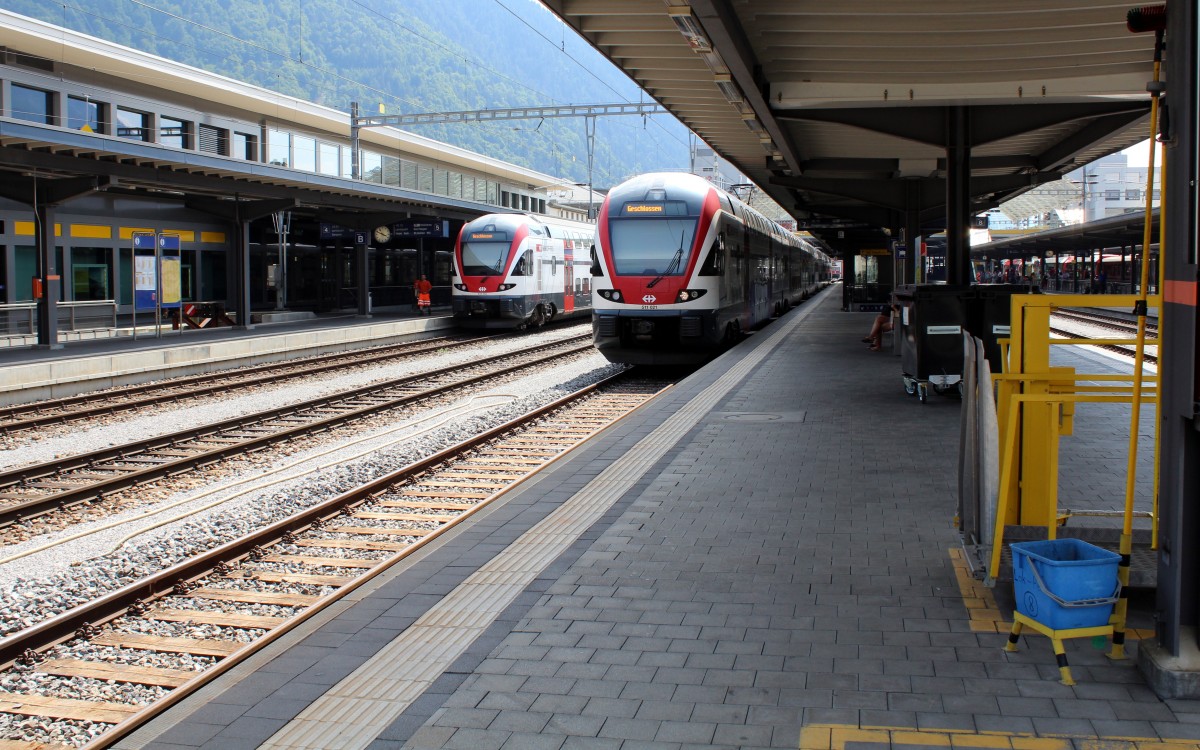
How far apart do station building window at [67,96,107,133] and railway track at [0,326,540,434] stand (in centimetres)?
1066

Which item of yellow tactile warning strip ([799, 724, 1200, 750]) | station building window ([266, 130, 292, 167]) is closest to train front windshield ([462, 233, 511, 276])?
station building window ([266, 130, 292, 167])

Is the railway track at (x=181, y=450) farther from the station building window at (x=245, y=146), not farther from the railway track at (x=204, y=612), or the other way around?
the station building window at (x=245, y=146)

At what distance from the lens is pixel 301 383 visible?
17656 millimetres

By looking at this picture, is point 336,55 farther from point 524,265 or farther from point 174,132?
point 524,265

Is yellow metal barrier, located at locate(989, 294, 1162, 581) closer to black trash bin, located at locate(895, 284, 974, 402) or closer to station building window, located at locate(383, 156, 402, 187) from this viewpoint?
black trash bin, located at locate(895, 284, 974, 402)

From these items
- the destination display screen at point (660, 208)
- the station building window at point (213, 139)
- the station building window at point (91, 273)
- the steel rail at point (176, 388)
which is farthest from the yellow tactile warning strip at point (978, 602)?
the station building window at point (213, 139)

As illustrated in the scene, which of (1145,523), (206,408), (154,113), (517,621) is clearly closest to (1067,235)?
(154,113)

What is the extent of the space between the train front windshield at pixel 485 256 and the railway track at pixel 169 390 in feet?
14.0

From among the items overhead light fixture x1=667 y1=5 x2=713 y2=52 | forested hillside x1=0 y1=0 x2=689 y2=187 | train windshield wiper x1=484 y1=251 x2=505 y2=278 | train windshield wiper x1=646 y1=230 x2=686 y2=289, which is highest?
forested hillside x1=0 y1=0 x2=689 y2=187

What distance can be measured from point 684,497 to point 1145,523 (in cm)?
302

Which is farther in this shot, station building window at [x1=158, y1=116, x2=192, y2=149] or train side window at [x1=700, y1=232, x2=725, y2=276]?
station building window at [x1=158, y1=116, x2=192, y2=149]

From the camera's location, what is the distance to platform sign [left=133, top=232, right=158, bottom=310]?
22312 millimetres

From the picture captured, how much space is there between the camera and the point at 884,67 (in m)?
12.4

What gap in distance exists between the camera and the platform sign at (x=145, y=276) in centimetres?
2231
